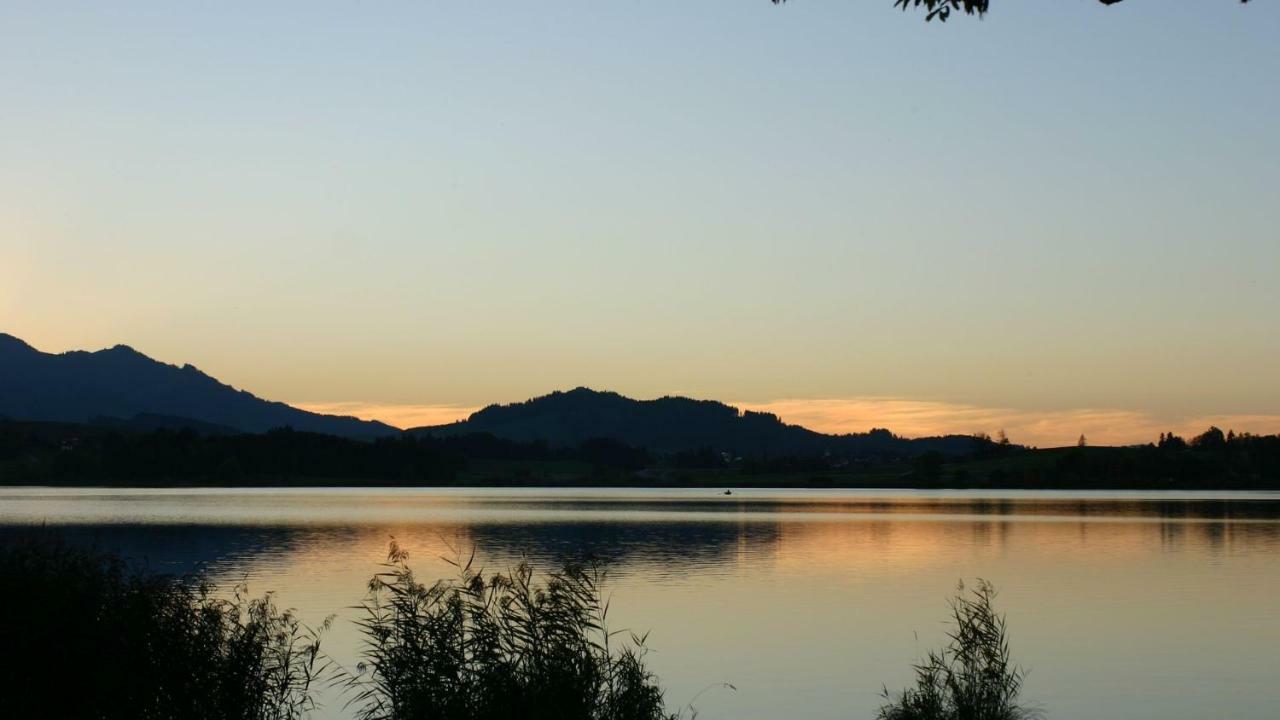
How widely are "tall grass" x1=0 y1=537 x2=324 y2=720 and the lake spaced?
614cm

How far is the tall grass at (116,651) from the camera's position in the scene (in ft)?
75.7

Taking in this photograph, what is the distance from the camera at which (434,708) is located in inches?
949

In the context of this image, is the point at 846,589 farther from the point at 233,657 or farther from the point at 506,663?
the point at 233,657

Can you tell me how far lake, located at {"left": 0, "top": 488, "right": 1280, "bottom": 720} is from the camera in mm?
36625

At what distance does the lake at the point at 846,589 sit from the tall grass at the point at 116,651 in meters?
6.14

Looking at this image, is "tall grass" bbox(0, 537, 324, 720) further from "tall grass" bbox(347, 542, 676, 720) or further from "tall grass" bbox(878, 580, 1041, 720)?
"tall grass" bbox(878, 580, 1041, 720)

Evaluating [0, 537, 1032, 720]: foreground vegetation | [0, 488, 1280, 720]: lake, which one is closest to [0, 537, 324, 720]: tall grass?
[0, 537, 1032, 720]: foreground vegetation

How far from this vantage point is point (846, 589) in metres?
62.1

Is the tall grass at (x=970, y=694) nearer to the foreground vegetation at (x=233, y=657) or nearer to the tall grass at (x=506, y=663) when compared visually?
the foreground vegetation at (x=233, y=657)

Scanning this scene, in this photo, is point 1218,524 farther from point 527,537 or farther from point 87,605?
point 87,605

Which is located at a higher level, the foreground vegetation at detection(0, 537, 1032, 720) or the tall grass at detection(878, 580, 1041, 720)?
the foreground vegetation at detection(0, 537, 1032, 720)

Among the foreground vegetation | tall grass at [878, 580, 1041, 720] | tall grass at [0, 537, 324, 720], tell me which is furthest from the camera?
tall grass at [878, 580, 1041, 720]

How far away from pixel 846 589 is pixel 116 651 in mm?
43159

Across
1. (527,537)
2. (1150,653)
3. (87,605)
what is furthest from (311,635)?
(527,537)
